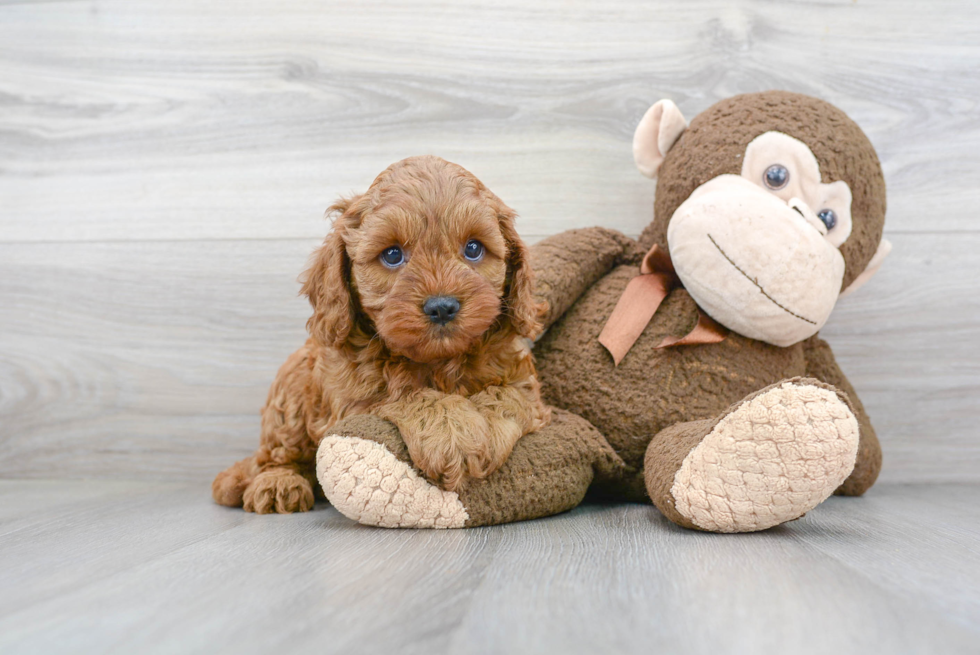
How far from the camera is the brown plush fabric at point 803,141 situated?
4.96 feet

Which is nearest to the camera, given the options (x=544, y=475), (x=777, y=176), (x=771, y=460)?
(x=771, y=460)

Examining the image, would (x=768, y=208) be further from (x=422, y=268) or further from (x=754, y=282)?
(x=422, y=268)

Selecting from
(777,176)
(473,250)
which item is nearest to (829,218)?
(777,176)

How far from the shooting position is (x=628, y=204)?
6.39 ft

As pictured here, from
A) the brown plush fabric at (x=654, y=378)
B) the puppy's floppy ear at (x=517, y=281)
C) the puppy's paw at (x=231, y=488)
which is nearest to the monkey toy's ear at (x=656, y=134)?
the brown plush fabric at (x=654, y=378)

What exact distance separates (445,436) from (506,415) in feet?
0.59

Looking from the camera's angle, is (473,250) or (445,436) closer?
(445,436)

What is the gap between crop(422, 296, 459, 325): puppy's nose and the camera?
3.93 ft

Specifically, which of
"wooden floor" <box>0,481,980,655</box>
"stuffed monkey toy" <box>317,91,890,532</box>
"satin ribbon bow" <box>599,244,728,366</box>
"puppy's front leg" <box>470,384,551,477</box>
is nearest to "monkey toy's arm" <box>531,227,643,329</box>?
"stuffed monkey toy" <box>317,91,890,532</box>

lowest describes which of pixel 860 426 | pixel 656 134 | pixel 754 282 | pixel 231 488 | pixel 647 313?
pixel 231 488

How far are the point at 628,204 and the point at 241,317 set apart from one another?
1.14 m

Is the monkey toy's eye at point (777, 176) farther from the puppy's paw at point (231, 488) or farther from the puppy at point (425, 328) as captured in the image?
the puppy's paw at point (231, 488)

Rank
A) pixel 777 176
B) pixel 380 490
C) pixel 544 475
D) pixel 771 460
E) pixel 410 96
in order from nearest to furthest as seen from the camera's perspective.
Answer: pixel 771 460 < pixel 380 490 < pixel 544 475 < pixel 777 176 < pixel 410 96

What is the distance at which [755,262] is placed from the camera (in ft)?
4.56
